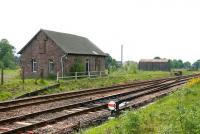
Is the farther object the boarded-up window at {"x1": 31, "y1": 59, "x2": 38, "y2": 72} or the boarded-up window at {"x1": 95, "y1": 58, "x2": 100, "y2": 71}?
the boarded-up window at {"x1": 95, "y1": 58, "x2": 100, "y2": 71}

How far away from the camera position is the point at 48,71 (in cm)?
4528

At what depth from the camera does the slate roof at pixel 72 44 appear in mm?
44719

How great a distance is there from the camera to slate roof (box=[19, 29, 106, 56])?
147ft

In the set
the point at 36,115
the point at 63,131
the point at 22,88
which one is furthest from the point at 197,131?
the point at 22,88

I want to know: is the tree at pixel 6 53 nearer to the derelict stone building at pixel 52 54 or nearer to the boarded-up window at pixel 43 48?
the derelict stone building at pixel 52 54

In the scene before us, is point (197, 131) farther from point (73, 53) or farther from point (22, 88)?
point (73, 53)

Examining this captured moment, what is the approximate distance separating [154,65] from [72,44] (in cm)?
5359

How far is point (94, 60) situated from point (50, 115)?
118 feet

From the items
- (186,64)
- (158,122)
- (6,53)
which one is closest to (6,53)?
(6,53)

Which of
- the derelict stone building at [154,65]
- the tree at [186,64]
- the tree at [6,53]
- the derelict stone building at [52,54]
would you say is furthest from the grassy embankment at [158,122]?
the tree at [186,64]

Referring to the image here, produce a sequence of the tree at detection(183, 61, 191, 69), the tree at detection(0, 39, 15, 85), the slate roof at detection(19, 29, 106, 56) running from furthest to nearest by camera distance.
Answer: the tree at detection(183, 61, 191, 69)
the tree at detection(0, 39, 15, 85)
the slate roof at detection(19, 29, 106, 56)

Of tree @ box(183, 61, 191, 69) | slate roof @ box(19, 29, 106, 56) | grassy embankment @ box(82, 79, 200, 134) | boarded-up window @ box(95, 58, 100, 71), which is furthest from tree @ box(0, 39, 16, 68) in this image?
grassy embankment @ box(82, 79, 200, 134)

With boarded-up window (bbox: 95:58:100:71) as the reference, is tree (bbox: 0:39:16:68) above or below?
above

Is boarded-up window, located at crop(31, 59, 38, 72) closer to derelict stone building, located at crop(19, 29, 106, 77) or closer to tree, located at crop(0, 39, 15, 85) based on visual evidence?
derelict stone building, located at crop(19, 29, 106, 77)
